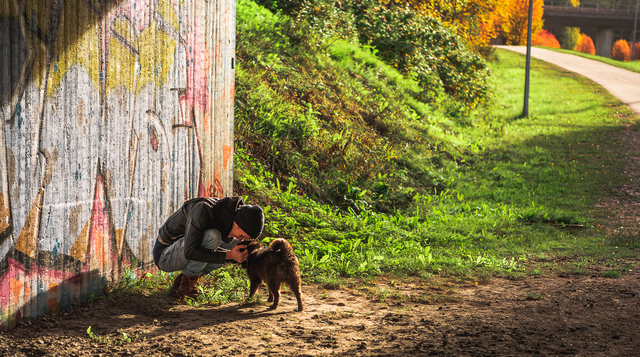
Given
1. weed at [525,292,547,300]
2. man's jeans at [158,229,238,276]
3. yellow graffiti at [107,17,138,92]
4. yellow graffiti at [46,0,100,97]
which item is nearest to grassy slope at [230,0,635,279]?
weed at [525,292,547,300]

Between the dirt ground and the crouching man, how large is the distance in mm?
376

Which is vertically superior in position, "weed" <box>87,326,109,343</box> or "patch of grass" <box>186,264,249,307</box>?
"weed" <box>87,326,109,343</box>

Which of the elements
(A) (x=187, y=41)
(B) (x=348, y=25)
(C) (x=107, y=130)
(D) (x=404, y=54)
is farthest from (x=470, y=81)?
(C) (x=107, y=130)

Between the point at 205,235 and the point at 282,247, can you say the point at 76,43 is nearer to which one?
the point at 205,235

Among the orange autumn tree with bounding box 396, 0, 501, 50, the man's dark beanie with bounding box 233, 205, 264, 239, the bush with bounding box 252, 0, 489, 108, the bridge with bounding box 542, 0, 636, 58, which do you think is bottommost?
the man's dark beanie with bounding box 233, 205, 264, 239

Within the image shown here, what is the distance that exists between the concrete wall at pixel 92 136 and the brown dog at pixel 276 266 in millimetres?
1264

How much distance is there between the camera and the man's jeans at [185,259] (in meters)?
→ 4.52

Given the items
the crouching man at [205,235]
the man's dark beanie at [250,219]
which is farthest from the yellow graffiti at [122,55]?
the man's dark beanie at [250,219]

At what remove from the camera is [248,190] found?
7676 millimetres

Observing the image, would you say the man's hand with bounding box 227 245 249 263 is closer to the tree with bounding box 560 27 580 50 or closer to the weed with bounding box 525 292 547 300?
the weed with bounding box 525 292 547 300

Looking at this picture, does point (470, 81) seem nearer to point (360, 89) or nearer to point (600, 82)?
point (360, 89)

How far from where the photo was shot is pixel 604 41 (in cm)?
5891

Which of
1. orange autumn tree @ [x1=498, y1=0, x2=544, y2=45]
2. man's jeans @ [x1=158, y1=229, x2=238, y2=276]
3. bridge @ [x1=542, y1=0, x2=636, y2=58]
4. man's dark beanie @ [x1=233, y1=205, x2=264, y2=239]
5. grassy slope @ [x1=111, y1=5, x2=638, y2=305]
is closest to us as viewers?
man's dark beanie @ [x1=233, y1=205, x2=264, y2=239]

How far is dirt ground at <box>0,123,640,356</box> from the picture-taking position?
12.3ft
